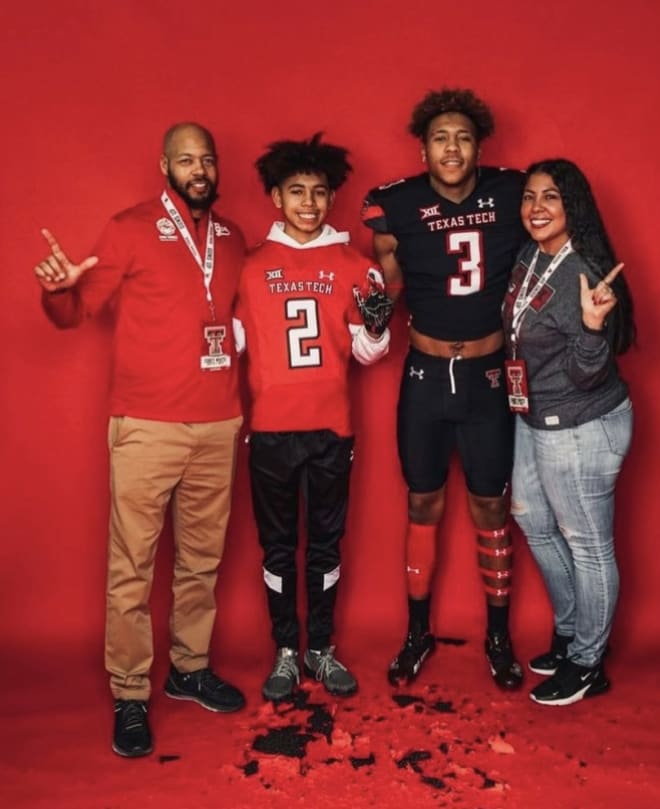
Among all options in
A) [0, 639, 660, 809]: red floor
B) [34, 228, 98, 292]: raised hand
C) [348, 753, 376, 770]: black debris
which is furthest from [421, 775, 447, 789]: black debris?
[34, 228, 98, 292]: raised hand

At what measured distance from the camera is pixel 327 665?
2963mm

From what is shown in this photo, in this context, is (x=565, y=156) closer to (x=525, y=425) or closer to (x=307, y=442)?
(x=525, y=425)

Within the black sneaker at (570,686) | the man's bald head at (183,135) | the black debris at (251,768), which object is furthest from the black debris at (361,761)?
the man's bald head at (183,135)

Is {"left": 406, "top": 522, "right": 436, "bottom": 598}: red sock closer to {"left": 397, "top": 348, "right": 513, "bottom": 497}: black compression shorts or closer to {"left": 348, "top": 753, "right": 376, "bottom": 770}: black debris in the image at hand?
{"left": 397, "top": 348, "right": 513, "bottom": 497}: black compression shorts

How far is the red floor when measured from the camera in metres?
2.39

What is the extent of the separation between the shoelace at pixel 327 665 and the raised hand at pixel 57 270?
1.48m

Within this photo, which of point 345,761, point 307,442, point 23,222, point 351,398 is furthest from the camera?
point 351,398

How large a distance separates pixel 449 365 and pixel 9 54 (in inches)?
70.9

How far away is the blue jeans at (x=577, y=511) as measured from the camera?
2.69 meters

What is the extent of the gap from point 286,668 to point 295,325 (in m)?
1.14

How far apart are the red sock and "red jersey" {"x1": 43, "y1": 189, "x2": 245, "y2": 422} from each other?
87cm

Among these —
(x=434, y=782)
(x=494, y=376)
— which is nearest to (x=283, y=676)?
(x=434, y=782)

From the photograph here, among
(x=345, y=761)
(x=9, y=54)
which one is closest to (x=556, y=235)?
(x=345, y=761)

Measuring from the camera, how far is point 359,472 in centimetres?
334
